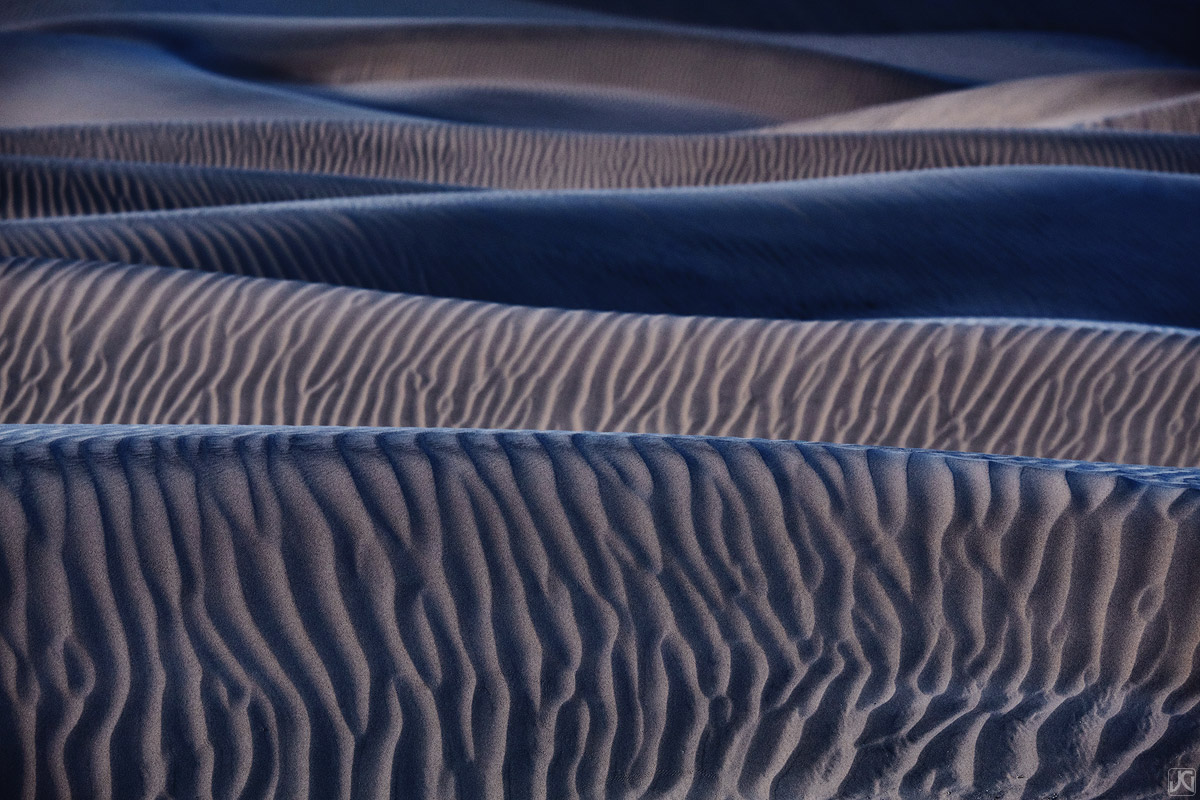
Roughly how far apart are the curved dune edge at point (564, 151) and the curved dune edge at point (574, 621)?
14.0 feet

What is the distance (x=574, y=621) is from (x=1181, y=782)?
746mm

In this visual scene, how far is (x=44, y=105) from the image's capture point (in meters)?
7.98

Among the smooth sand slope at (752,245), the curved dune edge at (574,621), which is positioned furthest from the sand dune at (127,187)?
the curved dune edge at (574,621)

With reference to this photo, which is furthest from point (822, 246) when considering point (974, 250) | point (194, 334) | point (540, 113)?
point (540, 113)

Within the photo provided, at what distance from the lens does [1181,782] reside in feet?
4.50

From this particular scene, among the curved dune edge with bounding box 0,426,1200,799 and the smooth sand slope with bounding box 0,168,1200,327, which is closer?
the curved dune edge with bounding box 0,426,1200,799

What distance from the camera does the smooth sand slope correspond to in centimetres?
345

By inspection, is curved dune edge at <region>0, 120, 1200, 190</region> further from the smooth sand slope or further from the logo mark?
the logo mark

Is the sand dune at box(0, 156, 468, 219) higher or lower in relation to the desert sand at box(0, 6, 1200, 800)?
lower

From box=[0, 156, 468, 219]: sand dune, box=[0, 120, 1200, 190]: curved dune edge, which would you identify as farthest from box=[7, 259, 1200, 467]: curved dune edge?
box=[0, 120, 1200, 190]: curved dune edge

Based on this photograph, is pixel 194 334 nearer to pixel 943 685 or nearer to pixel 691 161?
pixel 943 685

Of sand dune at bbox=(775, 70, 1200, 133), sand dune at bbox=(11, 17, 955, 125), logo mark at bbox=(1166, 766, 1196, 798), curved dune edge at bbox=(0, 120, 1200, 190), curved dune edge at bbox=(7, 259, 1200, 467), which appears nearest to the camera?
logo mark at bbox=(1166, 766, 1196, 798)

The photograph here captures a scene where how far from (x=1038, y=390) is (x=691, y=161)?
138 inches

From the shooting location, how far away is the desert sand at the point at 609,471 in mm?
1411
